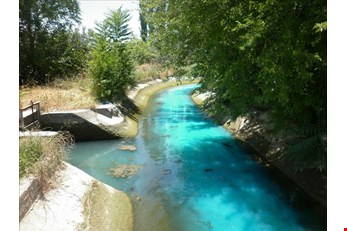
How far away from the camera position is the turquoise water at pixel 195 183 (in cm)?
638

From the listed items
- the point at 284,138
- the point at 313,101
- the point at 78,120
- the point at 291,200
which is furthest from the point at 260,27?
the point at 78,120

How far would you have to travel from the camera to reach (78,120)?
36.9 ft

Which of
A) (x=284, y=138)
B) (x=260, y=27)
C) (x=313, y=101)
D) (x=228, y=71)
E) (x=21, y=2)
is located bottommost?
(x=284, y=138)

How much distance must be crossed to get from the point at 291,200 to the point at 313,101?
2.20 metres

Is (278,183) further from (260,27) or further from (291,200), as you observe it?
(260,27)

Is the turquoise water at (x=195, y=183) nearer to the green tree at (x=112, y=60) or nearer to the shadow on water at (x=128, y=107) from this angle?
the shadow on water at (x=128, y=107)

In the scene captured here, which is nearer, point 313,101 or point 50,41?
point 313,101

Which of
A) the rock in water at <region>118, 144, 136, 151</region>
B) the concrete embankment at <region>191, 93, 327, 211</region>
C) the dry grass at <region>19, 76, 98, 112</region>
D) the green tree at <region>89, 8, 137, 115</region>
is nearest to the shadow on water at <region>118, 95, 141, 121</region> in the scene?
the green tree at <region>89, 8, 137, 115</region>

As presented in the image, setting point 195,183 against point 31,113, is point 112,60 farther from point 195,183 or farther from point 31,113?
point 195,183

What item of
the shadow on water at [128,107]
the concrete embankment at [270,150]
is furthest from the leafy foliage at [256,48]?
the shadow on water at [128,107]

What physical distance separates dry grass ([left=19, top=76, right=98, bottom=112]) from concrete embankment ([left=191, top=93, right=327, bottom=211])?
18.3 ft

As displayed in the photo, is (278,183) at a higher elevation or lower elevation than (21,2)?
lower

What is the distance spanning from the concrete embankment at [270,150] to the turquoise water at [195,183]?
354mm

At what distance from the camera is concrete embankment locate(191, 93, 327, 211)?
725cm
